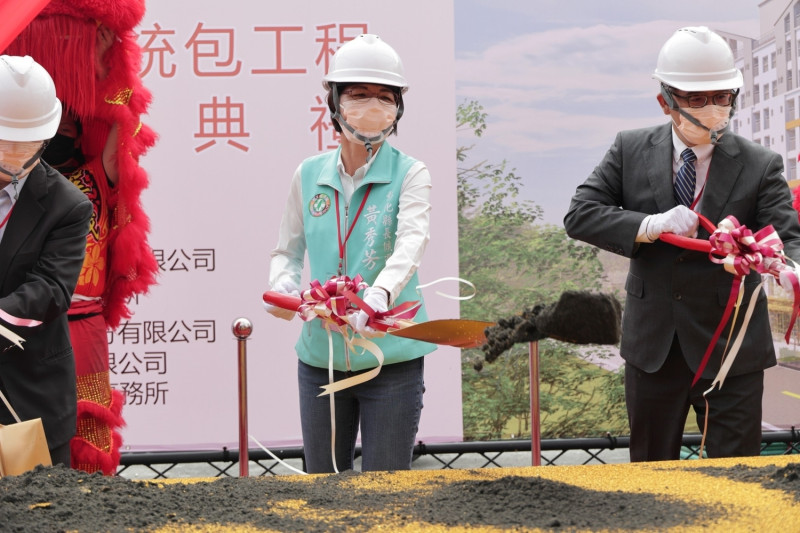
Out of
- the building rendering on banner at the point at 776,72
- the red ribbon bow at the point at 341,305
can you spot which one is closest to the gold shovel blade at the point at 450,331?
the red ribbon bow at the point at 341,305

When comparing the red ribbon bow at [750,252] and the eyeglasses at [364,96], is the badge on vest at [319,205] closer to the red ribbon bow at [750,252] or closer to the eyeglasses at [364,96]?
the eyeglasses at [364,96]

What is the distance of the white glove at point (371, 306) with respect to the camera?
1946 millimetres

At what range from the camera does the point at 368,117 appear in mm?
2240

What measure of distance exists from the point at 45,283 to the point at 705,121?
62.3 inches

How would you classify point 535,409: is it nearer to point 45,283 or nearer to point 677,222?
point 677,222

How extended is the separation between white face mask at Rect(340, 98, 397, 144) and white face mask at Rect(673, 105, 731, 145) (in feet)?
2.37

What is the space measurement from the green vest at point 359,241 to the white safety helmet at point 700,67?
0.68 metres

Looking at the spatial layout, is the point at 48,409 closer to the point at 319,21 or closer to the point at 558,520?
the point at 558,520

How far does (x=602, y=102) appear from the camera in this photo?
3598 millimetres

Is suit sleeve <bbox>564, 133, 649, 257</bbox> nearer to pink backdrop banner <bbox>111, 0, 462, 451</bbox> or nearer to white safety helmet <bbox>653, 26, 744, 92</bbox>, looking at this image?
white safety helmet <bbox>653, 26, 744, 92</bbox>

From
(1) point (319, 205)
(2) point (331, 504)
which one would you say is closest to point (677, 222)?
(1) point (319, 205)

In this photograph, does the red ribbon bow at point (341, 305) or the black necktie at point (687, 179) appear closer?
the red ribbon bow at point (341, 305)

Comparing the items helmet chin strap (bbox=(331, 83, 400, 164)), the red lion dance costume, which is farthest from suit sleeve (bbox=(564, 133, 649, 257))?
the red lion dance costume

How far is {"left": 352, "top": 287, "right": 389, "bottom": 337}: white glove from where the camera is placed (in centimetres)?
195
